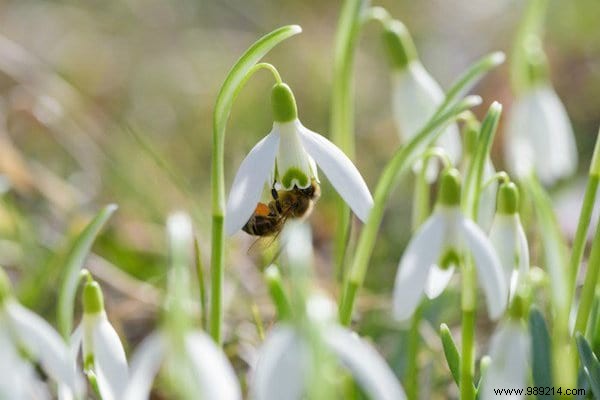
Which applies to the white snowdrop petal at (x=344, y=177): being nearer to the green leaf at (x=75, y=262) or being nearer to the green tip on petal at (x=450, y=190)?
the green tip on petal at (x=450, y=190)

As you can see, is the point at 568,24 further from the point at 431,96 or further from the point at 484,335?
the point at 431,96

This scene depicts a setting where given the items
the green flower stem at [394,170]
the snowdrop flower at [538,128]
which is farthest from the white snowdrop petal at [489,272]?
the snowdrop flower at [538,128]

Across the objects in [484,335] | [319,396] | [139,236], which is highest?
[139,236]

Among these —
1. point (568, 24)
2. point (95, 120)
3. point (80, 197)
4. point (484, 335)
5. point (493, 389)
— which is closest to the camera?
point (493, 389)

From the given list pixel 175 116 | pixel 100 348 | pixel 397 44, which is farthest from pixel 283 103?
pixel 175 116

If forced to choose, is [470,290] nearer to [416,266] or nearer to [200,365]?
[416,266]

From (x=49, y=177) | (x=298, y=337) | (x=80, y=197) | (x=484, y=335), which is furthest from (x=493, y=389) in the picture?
(x=49, y=177)

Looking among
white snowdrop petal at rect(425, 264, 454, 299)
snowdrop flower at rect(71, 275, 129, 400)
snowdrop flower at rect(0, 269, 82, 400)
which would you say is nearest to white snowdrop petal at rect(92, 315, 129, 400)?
snowdrop flower at rect(71, 275, 129, 400)

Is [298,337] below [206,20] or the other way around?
below

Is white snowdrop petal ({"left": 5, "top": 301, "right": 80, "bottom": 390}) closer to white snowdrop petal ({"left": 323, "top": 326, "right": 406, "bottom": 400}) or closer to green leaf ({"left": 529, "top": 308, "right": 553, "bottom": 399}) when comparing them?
white snowdrop petal ({"left": 323, "top": 326, "right": 406, "bottom": 400})
